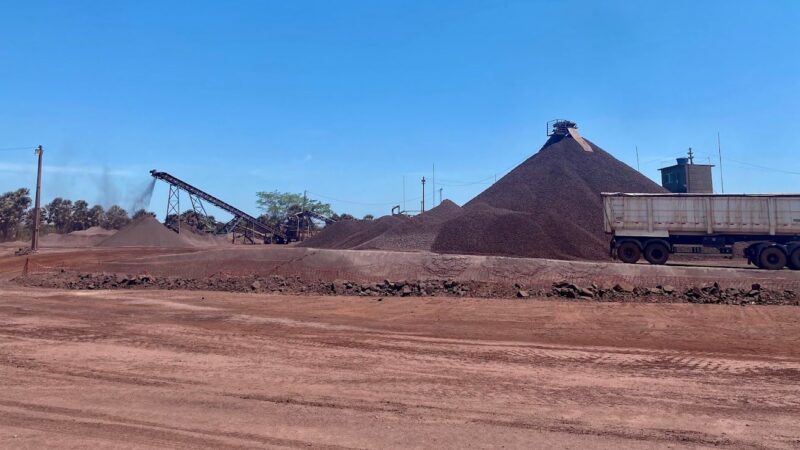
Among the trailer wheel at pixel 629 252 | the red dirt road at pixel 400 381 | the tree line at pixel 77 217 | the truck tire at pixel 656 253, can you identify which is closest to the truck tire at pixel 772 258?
the truck tire at pixel 656 253

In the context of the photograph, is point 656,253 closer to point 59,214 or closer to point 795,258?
point 795,258

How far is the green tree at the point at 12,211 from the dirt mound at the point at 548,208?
4959cm

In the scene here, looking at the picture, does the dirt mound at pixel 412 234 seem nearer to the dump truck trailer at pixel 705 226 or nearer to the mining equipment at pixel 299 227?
the dump truck trailer at pixel 705 226

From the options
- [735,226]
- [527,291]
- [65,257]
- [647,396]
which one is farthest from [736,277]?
[65,257]

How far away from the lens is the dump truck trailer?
23.0 metres

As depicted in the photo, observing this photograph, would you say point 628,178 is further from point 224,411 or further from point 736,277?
point 224,411

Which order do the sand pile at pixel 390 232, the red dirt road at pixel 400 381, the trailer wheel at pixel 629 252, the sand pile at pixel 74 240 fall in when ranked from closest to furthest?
1. the red dirt road at pixel 400 381
2. the trailer wheel at pixel 629 252
3. the sand pile at pixel 390 232
4. the sand pile at pixel 74 240

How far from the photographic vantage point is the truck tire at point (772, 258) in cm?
2273

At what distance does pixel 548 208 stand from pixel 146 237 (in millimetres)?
33308

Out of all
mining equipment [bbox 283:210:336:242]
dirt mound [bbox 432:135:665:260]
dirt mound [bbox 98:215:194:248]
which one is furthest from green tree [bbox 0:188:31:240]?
dirt mound [bbox 432:135:665:260]

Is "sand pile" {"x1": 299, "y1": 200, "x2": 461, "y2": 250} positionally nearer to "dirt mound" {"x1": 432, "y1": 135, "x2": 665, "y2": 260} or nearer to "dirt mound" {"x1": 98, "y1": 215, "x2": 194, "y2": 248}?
"dirt mound" {"x1": 432, "y1": 135, "x2": 665, "y2": 260}

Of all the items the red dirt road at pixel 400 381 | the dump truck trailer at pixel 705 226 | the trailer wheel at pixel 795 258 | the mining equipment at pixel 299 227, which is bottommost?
the red dirt road at pixel 400 381

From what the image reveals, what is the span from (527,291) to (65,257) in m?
27.6

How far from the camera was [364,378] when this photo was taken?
23.0ft
